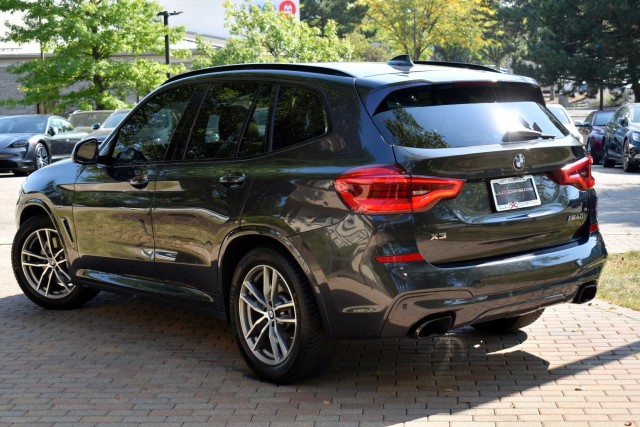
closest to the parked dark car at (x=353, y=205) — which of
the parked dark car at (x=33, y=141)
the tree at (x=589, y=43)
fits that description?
the parked dark car at (x=33, y=141)

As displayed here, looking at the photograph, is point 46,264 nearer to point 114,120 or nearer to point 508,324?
point 508,324

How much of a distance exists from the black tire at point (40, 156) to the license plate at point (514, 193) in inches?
784

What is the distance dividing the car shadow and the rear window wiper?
1362 mm

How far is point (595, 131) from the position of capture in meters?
27.9

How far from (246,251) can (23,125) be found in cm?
2085

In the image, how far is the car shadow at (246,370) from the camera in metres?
5.56

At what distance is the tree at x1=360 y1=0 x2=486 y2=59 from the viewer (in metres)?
65.6

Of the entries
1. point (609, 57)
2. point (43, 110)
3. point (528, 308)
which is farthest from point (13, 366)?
point (43, 110)

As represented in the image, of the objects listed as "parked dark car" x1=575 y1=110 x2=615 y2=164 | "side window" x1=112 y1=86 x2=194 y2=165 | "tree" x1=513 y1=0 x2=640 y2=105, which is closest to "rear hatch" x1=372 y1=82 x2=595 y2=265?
"side window" x1=112 y1=86 x2=194 y2=165

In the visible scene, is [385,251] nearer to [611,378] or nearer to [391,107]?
[391,107]

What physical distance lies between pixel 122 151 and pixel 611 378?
11.7 feet

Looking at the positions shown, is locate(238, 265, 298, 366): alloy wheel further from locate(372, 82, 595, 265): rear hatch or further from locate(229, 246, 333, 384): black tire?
locate(372, 82, 595, 265): rear hatch

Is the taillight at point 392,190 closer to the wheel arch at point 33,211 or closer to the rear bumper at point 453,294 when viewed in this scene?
the rear bumper at point 453,294

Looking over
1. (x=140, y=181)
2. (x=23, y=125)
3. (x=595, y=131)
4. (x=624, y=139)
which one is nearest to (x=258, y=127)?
(x=140, y=181)
